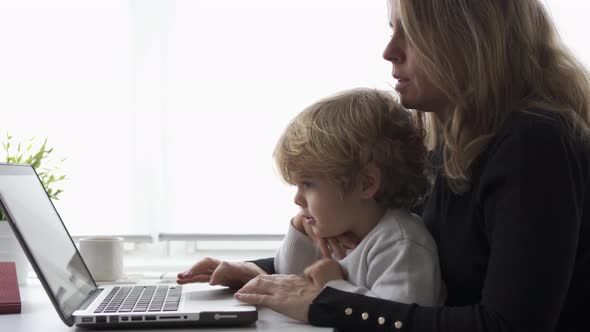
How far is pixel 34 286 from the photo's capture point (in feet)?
5.11

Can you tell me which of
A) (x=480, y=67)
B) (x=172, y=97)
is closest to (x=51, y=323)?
(x=480, y=67)

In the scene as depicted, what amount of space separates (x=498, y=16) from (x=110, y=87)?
1320 millimetres

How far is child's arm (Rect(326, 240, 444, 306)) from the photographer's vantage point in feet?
3.45

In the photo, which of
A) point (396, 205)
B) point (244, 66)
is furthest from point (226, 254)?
point (396, 205)

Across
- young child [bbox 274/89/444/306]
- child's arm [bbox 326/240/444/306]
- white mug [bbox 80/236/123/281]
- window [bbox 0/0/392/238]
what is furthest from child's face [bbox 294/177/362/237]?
window [bbox 0/0/392/238]

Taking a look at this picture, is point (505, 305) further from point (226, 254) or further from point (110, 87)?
point (110, 87)

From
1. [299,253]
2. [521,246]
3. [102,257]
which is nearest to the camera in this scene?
[521,246]

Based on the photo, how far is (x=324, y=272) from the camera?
1154 millimetres

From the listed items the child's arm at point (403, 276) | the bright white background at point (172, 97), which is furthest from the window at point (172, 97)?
the child's arm at point (403, 276)

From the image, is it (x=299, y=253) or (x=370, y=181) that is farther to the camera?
(x=299, y=253)

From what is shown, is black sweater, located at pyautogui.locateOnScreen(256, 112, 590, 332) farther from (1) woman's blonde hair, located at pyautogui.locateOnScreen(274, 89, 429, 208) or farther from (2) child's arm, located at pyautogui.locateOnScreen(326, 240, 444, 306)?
(1) woman's blonde hair, located at pyautogui.locateOnScreen(274, 89, 429, 208)

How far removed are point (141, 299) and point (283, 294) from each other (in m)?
0.23

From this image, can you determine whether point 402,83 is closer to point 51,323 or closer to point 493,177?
point 493,177

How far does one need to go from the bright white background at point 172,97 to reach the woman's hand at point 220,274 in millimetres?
739
